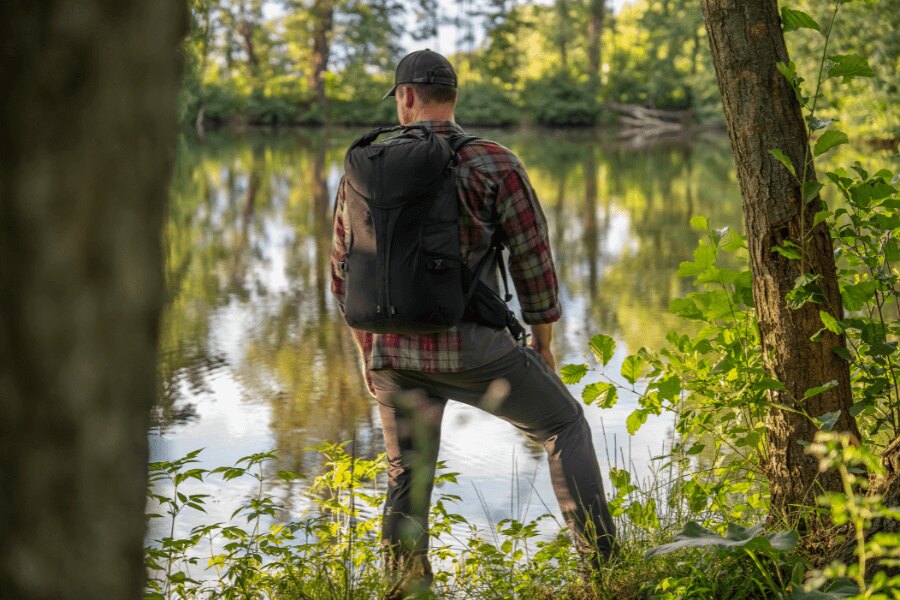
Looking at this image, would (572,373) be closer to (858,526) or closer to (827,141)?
(827,141)

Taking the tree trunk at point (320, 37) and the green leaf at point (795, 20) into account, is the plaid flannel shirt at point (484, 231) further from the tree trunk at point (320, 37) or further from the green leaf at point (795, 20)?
the tree trunk at point (320, 37)

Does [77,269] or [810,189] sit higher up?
[810,189]

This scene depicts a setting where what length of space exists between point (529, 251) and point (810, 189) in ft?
2.53

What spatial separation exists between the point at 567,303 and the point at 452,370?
6315 millimetres

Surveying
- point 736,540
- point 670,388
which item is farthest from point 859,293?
point 736,540

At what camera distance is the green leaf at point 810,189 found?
8.32 ft

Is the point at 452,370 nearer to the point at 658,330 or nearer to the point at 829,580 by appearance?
the point at 829,580

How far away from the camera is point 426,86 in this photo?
291 cm

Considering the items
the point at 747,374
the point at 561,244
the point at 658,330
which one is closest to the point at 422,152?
the point at 747,374

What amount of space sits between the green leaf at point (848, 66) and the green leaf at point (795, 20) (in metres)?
0.09

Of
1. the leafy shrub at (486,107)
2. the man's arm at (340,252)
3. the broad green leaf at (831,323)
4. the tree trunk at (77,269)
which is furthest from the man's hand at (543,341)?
the leafy shrub at (486,107)

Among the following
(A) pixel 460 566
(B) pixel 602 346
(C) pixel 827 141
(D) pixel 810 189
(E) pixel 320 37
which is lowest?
(A) pixel 460 566

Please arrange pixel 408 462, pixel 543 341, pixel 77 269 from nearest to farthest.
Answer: pixel 77 269 → pixel 408 462 → pixel 543 341

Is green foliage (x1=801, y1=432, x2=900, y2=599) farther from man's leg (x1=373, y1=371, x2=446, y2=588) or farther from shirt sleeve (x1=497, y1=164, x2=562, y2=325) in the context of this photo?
man's leg (x1=373, y1=371, x2=446, y2=588)
